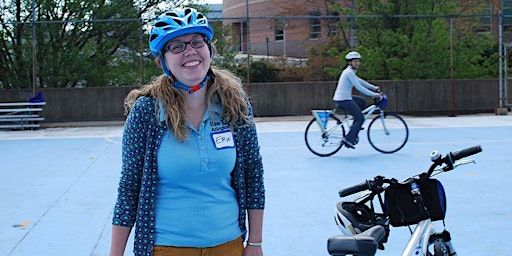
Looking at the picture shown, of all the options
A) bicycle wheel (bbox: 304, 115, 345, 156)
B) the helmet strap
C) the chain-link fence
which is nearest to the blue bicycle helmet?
the helmet strap

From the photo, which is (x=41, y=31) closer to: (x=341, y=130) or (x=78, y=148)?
(x=78, y=148)

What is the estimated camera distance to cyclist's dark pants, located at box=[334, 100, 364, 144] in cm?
1174

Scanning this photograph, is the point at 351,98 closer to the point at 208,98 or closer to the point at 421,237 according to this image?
the point at 421,237

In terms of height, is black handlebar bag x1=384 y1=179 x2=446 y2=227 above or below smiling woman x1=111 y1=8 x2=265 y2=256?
below

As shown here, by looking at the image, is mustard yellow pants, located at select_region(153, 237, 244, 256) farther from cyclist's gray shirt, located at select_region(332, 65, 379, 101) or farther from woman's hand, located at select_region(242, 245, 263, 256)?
cyclist's gray shirt, located at select_region(332, 65, 379, 101)

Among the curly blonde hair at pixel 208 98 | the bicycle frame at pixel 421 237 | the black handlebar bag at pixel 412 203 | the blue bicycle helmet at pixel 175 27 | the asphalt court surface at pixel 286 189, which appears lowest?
the asphalt court surface at pixel 286 189

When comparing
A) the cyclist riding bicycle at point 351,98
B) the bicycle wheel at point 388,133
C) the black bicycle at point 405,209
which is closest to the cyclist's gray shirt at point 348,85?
the cyclist riding bicycle at point 351,98

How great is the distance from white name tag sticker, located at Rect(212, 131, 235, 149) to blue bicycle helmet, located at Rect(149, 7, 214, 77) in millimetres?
393

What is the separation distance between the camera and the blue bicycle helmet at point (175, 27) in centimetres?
281

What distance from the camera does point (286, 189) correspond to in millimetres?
8961

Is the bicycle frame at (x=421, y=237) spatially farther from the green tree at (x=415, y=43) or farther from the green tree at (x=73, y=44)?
the green tree at (x=415, y=43)

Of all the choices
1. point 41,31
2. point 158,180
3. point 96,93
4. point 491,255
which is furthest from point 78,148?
point 158,180

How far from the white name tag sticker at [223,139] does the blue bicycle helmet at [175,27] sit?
393mm

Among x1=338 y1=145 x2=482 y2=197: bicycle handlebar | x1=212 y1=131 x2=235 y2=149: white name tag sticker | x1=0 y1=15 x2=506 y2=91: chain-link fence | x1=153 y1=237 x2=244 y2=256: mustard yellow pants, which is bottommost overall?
x1=153 y1=237 x2=244 y2=256: mustard yellow pants
